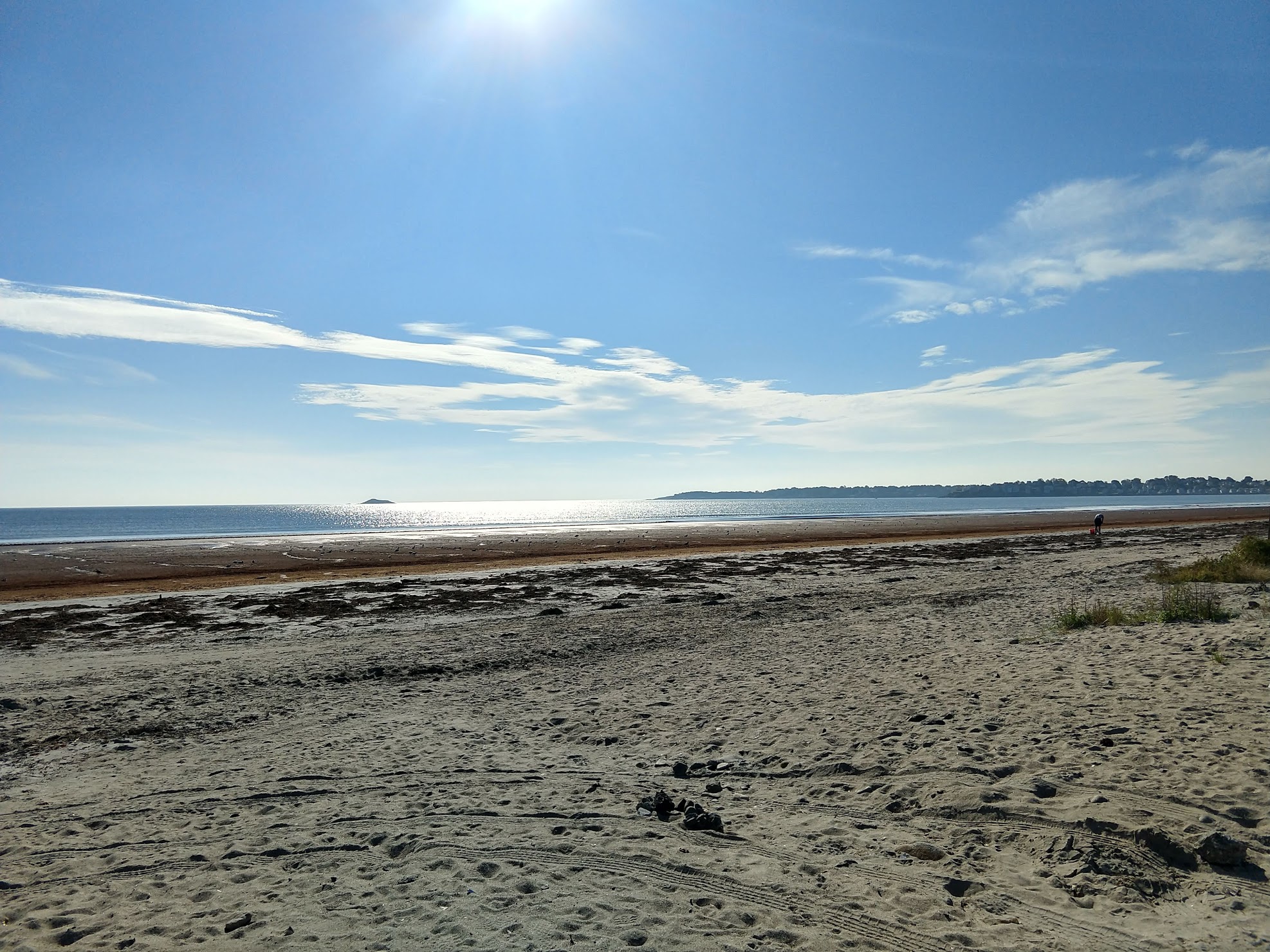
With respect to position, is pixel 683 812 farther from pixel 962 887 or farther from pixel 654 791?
pixel 962 887

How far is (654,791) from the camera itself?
6773 mm

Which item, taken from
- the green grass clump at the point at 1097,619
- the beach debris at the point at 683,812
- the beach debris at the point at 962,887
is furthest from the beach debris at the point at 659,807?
the green grass clump at the point at 1097,619

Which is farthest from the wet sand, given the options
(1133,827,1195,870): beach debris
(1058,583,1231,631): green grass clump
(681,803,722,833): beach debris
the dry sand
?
(1133,827,1195,870): beach debris

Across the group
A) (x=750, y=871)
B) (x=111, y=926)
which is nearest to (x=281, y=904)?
(x=111, y=926)

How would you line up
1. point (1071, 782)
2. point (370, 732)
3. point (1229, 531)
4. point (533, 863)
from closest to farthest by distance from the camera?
point (533, 863), point (1071, 782), point (370, 732), point (1229, 531)

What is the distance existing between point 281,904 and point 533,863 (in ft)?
5.74

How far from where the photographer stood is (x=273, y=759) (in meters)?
7.99

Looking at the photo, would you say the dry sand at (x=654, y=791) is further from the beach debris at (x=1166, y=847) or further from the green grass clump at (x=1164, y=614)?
the green grass clump at (x=1164, y=614)

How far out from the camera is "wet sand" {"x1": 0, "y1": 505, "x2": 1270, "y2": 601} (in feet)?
102

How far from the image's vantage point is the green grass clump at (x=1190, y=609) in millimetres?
12188

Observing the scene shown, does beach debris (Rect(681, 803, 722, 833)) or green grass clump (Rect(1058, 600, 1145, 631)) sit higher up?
green grass clump (Rect(1058, 600, 1145, 631))

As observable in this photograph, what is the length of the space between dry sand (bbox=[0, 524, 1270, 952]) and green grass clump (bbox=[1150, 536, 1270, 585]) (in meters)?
3.86

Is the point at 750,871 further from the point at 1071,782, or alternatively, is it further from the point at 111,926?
the point at 111,926

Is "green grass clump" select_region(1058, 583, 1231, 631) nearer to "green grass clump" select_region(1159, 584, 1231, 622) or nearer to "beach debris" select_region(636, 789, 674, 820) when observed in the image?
"green grass clump" select_region(1159, 584, 1231, 622)
